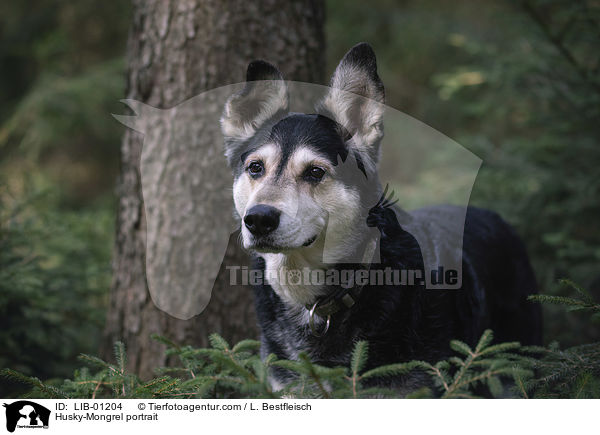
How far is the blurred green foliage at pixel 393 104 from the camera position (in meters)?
4.31

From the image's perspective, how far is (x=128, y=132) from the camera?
13.0 ft

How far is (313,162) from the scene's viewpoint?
110 inches

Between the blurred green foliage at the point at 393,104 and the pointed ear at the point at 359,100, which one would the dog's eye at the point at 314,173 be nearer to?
the pointed ear at the point at 359,100

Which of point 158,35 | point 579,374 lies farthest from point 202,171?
point 579,374

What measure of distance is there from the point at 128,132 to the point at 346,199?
2.17 metres

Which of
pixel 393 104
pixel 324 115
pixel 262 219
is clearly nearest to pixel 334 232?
pixel 262 219

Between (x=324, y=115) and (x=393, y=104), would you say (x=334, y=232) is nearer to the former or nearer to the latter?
(x=324, y=115)

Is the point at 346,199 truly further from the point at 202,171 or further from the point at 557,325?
the point at 557,325
